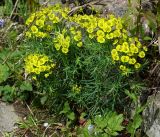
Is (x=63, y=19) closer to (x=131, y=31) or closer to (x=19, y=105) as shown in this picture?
(x=131, y=31)

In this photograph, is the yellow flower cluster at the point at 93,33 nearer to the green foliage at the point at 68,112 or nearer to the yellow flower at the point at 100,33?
the yellow flower at the point at 100,33

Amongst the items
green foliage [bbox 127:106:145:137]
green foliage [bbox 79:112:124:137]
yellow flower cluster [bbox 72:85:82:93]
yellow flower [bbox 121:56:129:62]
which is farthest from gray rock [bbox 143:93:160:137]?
yellow flower cluster [bbox 72:85:82:93]

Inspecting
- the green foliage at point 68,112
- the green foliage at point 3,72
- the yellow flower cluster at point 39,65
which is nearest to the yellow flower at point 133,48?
the yellow flower cluster at point 39,65

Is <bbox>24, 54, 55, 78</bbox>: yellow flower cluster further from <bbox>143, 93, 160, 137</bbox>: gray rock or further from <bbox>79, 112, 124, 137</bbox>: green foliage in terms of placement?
<bbox>143, 93, 160, 137</bbox>: gray rock

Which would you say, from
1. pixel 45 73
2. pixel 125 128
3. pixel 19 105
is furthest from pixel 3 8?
pixel 125 128

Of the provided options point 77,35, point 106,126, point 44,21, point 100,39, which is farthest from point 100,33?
point 106,126

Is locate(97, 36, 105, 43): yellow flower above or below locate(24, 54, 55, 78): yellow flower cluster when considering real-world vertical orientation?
above
